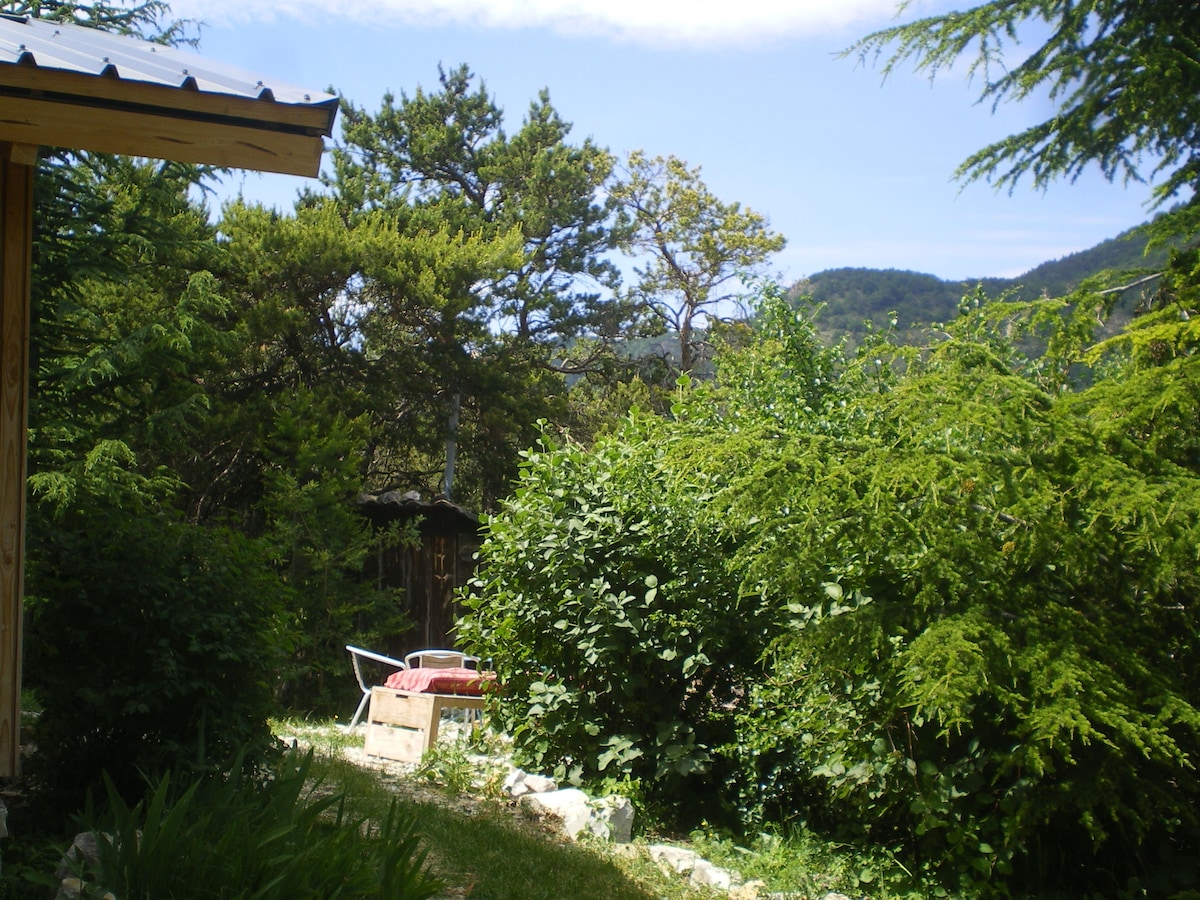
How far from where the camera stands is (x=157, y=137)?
9.21 feet

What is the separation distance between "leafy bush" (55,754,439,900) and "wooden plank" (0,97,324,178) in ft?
5.92

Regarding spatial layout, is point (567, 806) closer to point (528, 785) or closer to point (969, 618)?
point (528, 785)

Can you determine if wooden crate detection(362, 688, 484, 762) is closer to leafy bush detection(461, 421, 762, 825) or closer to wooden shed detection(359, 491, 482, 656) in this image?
leafy bush detection(461, 421, 762, 825)

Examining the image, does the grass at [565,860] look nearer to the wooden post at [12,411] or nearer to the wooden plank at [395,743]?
the wooden plank at [395,743]

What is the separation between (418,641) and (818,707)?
794cm

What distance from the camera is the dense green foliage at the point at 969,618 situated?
11.1 ft

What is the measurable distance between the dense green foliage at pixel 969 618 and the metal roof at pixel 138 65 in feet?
7.00

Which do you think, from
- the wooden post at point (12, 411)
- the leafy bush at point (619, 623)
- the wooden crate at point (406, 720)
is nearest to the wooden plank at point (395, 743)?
the wooden crate at point (406, 720)

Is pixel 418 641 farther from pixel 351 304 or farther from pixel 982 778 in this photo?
pixel 982 778

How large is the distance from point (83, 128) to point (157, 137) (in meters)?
0.20

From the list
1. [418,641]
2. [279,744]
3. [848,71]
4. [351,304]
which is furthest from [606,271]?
[279,744]

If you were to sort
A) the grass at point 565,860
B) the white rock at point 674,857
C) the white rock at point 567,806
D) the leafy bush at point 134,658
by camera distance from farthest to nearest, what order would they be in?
the white rock at point 567,806
the white rock at point 674,857
the grass at point 565,860
the leafy bush at point 134,658

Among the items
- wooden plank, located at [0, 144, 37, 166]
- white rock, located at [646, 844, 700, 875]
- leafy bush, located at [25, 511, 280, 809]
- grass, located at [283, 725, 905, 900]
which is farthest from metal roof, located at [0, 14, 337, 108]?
white rock, located at [646, 844, 700, 875]

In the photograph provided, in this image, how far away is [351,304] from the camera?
44.6 ft
